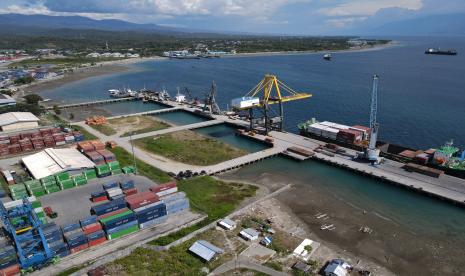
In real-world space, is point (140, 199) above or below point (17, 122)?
below

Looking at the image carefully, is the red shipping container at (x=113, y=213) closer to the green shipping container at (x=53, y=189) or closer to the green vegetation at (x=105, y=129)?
the green shipping container at (x=53, y=189)

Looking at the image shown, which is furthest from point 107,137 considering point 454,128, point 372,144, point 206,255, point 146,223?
point 454,128

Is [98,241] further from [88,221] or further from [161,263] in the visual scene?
[161,263]

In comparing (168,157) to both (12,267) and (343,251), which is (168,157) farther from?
(343,251)

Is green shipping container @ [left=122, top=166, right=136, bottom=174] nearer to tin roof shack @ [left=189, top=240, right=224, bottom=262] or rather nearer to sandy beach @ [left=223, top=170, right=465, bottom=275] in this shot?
tin roof shack @ [left=189, top=240, right=224, bottom=262]

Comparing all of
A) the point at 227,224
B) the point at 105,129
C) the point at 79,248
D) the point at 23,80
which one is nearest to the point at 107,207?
the point at 79,248

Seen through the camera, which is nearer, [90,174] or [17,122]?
[90,174]
